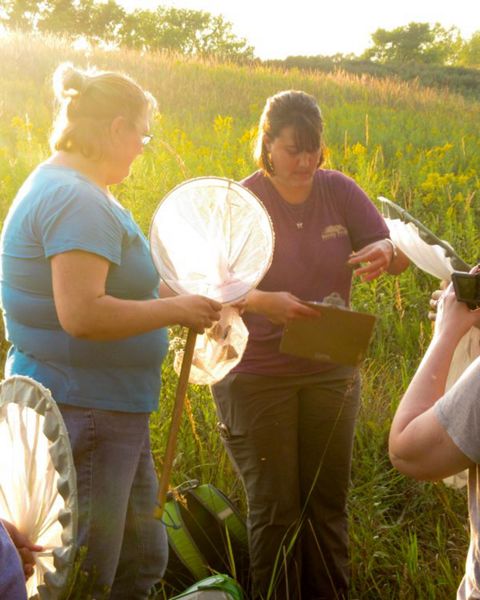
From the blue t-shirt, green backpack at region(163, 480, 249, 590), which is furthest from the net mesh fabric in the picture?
green backpack at region(163, 480, 249, 590)

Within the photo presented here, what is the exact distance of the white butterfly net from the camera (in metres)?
1.60

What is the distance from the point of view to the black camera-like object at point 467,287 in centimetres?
141

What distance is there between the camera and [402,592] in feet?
9.18

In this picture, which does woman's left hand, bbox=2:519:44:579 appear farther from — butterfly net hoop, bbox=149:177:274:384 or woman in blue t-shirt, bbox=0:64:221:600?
butterfly net hoop, bbox=149:177:274:384

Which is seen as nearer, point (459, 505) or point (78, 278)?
point (78, 278)

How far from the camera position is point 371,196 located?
193 inches

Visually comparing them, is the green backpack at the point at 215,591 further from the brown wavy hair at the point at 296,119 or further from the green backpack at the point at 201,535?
the brown wavy hair at the point at 296,119

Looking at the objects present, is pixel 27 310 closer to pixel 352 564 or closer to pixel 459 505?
pixel 352 564

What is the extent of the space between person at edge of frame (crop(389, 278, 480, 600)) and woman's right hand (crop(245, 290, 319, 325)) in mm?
1104

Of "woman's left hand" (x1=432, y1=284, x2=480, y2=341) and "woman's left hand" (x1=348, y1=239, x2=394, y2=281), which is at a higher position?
"woman's left hand" (x1=432, y1=284, x2=480, y2=341)

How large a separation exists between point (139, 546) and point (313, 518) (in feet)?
2.88

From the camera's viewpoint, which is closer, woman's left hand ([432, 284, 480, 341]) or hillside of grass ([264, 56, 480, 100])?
woman's left hand ([432, 284, 480, 341])

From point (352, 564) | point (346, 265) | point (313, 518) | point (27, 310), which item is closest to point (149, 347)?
point (27, 310)

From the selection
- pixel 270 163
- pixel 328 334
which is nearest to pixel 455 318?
pixel 328 334
